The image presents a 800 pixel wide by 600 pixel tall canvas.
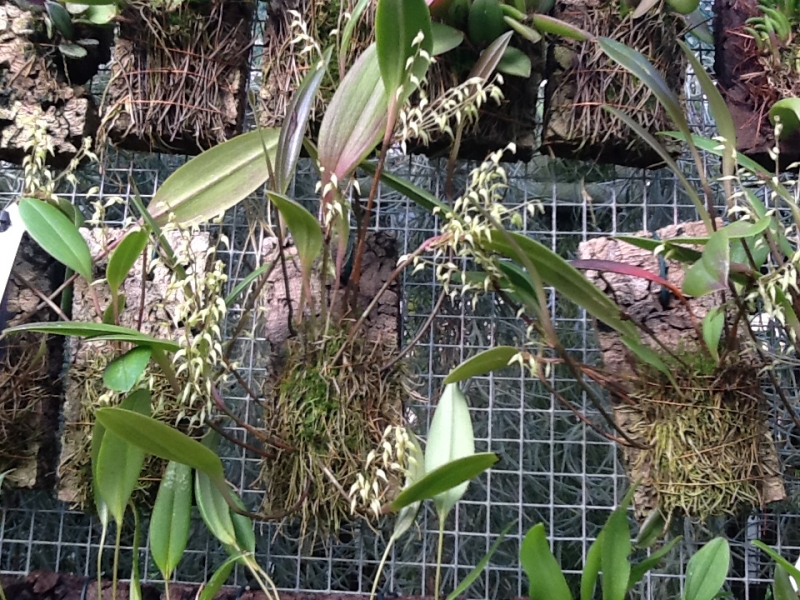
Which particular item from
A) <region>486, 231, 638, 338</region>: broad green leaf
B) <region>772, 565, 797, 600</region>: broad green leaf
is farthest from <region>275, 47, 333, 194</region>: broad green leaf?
<region>772, 565, 797, 600</region>: broad green leaf

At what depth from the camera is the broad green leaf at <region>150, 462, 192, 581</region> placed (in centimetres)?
96

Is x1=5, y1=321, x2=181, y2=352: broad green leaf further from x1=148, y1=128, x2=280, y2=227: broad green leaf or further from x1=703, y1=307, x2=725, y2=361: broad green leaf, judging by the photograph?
x1=703, y1=307, x2=725, y2=361: broad green leaf

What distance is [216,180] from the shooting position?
41.4 inches

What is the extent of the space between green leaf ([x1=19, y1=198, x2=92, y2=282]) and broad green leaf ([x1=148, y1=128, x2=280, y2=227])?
0.12 m

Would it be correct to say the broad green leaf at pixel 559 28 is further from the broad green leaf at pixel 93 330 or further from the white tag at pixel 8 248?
the white tag at pixel 8 248

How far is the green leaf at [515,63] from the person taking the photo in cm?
108

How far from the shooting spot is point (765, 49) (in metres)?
1.18

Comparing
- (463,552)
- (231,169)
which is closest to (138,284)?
(231,169)

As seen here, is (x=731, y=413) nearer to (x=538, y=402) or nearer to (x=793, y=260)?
(x=793, y=260)

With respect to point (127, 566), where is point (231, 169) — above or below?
above

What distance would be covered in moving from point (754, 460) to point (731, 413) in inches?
3.0

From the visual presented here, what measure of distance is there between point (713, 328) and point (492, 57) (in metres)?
0.52

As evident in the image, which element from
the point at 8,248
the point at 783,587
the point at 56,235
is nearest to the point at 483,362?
the point at 783,587

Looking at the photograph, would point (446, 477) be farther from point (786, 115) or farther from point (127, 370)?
point (786, 115)
